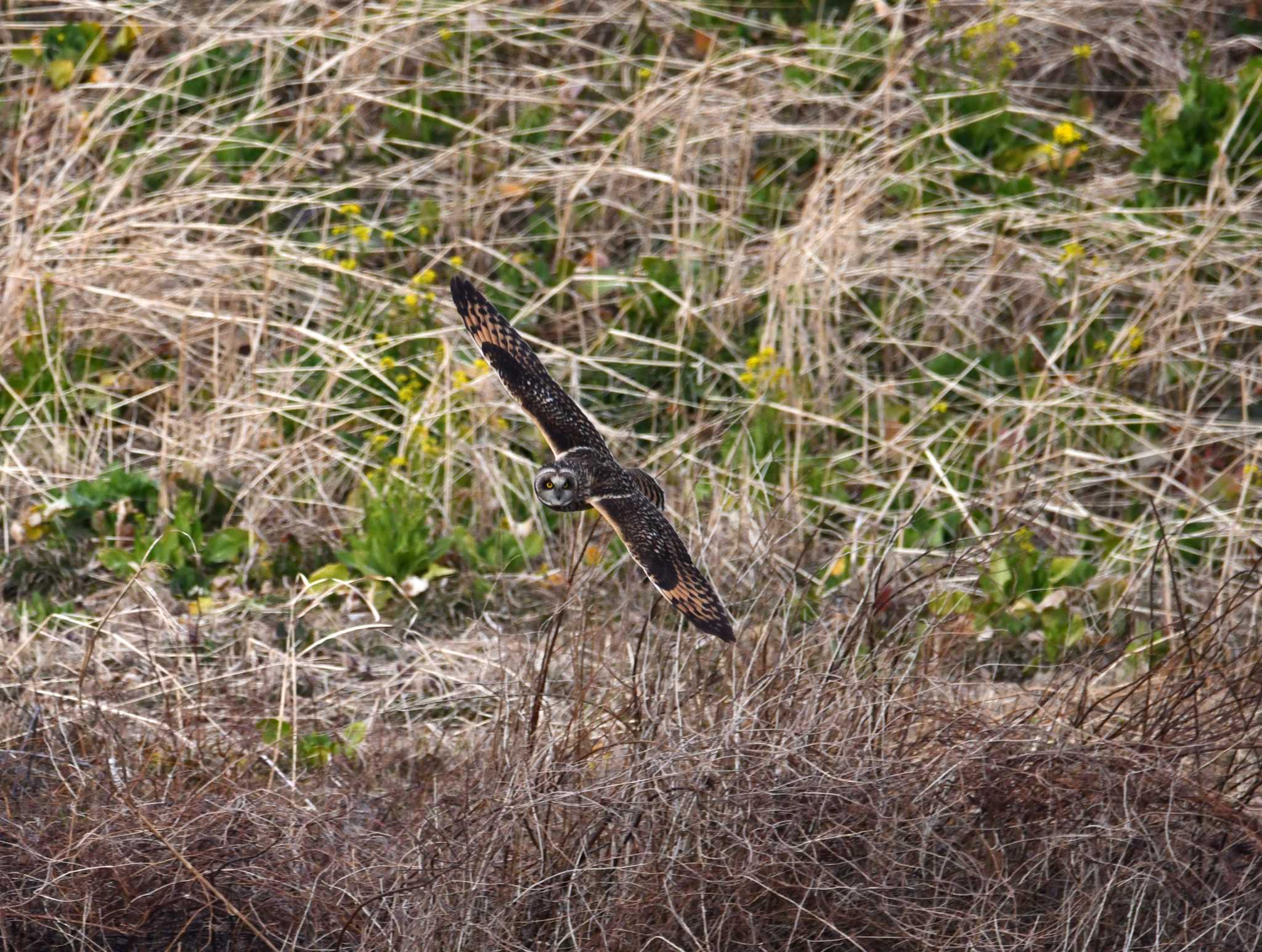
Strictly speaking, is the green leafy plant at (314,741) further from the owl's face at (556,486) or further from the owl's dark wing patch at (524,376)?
the owl's face at (556,486)

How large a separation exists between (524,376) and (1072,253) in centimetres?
361

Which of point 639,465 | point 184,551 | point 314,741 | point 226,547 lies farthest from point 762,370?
point 314,741

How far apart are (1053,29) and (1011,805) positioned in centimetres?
487

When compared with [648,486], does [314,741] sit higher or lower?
lower

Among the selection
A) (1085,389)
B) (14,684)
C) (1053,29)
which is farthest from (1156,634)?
(1053,29)

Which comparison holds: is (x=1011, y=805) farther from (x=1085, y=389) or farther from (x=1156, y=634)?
(x=1085, y=389)

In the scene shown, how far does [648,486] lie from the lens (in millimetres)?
2730

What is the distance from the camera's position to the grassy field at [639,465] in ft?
11.1

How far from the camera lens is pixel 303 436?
18.4 ft

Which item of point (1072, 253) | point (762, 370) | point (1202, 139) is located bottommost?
point (762, 370)

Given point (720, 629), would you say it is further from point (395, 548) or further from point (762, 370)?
point (762, 370)

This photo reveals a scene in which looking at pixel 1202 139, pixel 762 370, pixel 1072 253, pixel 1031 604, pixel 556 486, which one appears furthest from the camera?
pixel 1202 139

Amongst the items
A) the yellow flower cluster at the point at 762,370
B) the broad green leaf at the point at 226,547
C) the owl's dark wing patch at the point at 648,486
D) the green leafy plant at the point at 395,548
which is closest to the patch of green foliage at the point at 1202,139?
the yellow flower cluster at the point at 762,370

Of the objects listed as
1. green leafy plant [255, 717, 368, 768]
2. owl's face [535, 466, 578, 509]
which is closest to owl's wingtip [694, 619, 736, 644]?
owl's face [535, 466, 578, 509]
